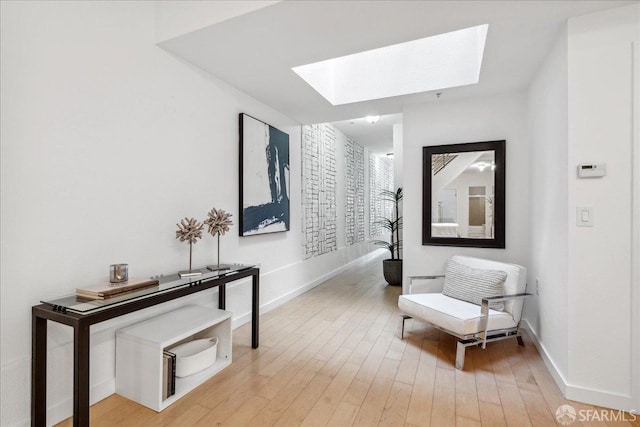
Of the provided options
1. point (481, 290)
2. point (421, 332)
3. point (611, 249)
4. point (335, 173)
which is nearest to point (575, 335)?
point (611, 249)

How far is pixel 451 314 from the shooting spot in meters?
2.39

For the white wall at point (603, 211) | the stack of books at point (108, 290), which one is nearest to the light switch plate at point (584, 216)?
the white wall at point (603, 211)

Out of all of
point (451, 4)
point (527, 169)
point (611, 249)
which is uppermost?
point (451, 4)

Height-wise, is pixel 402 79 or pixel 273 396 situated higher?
pixel 402 79

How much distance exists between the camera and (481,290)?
8.55 ft

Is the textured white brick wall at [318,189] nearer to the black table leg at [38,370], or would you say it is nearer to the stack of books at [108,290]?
the stack of books at [108,290]

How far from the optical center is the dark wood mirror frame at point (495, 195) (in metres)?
3.08

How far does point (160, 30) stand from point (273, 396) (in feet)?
8.64

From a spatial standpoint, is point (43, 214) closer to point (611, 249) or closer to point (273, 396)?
point (273, 396)

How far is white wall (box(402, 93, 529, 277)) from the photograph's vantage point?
119 inches

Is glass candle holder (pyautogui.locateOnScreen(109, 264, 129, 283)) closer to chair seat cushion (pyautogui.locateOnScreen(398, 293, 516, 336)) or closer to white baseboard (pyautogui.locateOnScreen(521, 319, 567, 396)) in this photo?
chair seat cushion (pyautogui.locateOnScreen(398, 293, 516, 336))

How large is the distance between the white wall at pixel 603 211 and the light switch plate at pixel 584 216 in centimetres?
2

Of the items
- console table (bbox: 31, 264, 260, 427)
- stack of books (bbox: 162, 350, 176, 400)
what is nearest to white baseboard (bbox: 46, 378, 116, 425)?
console table (bbox: 31, 264, 260, 427)

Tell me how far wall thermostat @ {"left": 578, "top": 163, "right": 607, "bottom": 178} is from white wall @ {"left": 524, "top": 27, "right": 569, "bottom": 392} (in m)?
0.10
